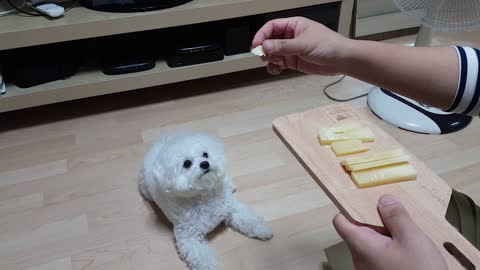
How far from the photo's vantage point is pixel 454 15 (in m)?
1.13

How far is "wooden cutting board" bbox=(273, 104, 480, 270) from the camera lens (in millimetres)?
643

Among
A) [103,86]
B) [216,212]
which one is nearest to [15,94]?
[103,86]

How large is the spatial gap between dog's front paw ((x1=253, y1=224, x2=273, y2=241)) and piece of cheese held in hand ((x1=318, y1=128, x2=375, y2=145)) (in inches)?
14.5

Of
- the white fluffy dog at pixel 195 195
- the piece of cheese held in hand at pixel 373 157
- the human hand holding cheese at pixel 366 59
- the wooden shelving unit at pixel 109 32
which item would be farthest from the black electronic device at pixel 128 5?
the piece of cheese held in hand at pixel 373 157

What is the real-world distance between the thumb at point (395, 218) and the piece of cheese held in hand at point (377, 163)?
0.09 m

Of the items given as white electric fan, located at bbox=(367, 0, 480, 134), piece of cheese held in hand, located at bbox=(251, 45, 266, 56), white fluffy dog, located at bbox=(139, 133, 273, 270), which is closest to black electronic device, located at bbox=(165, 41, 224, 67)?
white fluffy dog, located at bbox=(139, 133, 273, 270)

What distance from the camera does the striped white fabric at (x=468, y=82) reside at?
1.92 feet

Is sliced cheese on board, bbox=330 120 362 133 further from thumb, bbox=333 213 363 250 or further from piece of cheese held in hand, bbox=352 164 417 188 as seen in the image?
thumb, bbox=333 213 363 250

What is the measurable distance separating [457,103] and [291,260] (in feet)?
1.96

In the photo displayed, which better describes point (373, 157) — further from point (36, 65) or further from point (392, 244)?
point (36, 65)

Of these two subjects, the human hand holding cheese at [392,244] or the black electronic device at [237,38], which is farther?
the black electronic device at [237,38]

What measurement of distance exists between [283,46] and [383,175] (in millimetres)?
313

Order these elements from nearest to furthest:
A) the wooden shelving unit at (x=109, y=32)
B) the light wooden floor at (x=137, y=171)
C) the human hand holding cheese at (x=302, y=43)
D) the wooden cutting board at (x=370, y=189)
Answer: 1. the wooden cutting board at (x=370, y=189)
2. the human hand holding cheese at (x=302, y=43)
3. the light wooden floor at (x=137, y=171)
4. the wooden shelving unit at (x=109, y=32)

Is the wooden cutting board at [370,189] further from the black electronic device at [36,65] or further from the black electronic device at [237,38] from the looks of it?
the black electronic device at [36,65]
